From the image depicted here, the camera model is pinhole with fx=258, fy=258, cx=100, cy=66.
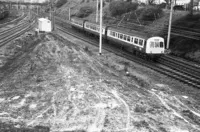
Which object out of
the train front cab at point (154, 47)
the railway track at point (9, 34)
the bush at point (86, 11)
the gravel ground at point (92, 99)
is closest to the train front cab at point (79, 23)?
the railway track at point (9, 34)

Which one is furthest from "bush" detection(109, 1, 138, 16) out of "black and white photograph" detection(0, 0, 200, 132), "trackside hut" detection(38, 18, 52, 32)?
"black and white photograph" detection(0, 0, 200, 132)

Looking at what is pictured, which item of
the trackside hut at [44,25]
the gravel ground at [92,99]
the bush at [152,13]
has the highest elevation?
the bush at [152,13]

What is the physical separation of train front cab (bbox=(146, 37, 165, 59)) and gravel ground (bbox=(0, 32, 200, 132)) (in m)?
2.34

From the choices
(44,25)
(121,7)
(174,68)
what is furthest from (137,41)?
(121,7)

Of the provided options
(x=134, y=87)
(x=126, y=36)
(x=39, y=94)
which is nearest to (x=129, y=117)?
(x=134, y=87)

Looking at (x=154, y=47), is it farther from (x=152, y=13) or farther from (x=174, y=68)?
(x=152, y=13)

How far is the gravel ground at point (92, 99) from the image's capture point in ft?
45.1

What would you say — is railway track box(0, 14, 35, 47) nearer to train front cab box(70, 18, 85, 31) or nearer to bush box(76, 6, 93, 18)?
train front cab box(70, 18, 85, 31)

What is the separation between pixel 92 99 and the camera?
17.0m

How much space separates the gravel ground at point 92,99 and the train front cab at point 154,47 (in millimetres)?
2342

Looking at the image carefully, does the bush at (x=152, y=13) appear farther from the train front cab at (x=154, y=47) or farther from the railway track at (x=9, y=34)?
the railway track at (x=9, y=34)

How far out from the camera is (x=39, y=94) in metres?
18.1

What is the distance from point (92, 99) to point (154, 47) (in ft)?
45.1

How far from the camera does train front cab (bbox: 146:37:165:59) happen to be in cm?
2819
